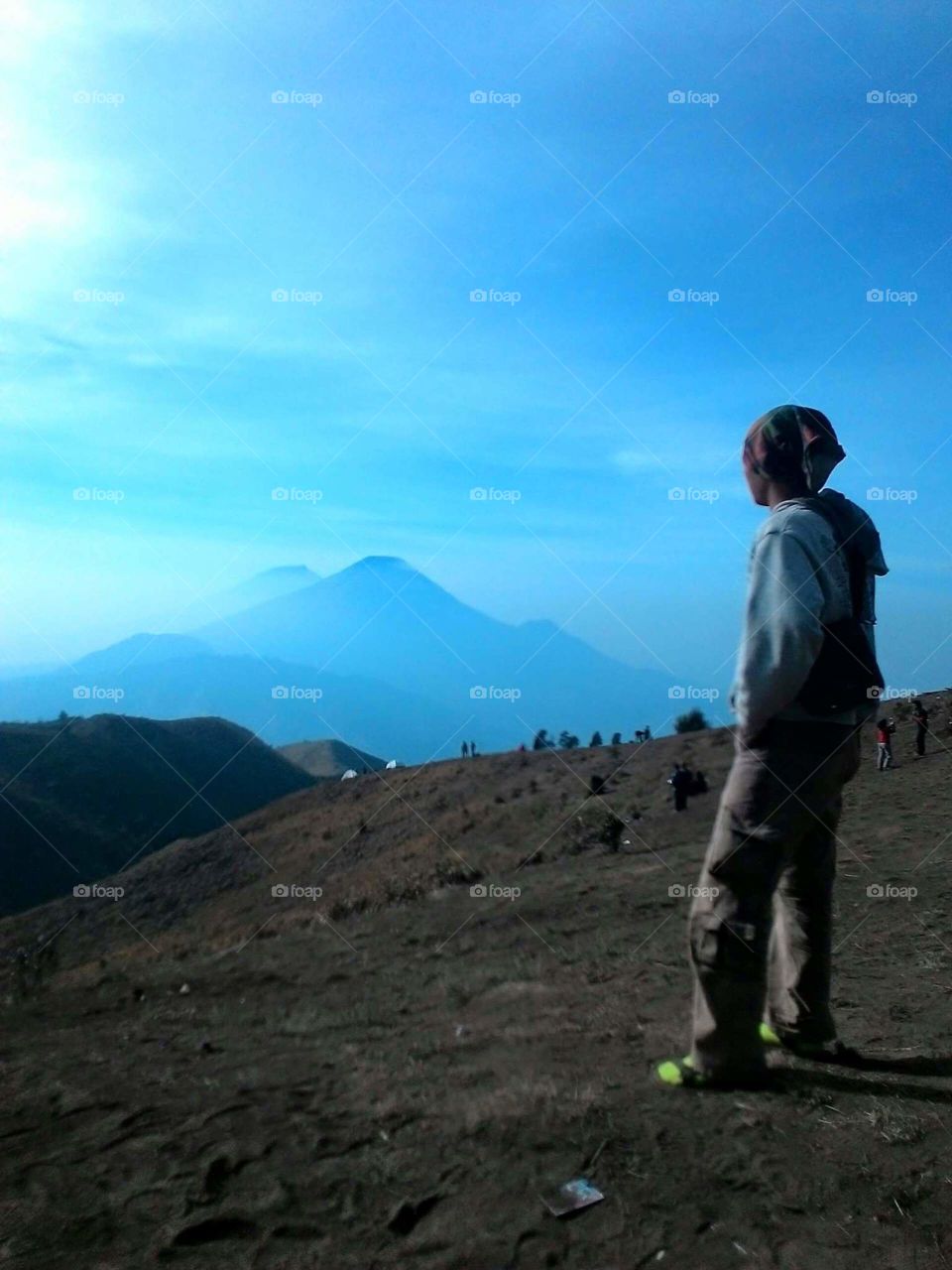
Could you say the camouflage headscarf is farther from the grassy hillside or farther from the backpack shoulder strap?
the grassy hillside

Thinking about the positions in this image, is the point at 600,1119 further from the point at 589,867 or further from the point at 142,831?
the point at 142,831

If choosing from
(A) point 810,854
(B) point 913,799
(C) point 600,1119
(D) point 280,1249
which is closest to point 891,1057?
(A) point 810,854

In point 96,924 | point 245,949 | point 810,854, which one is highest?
point 810,854

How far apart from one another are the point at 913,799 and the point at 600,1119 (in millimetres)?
9407

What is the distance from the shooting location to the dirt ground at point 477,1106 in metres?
2.76

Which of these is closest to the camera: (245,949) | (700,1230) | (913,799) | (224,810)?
(700,1230)

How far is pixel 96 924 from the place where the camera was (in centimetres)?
2741
